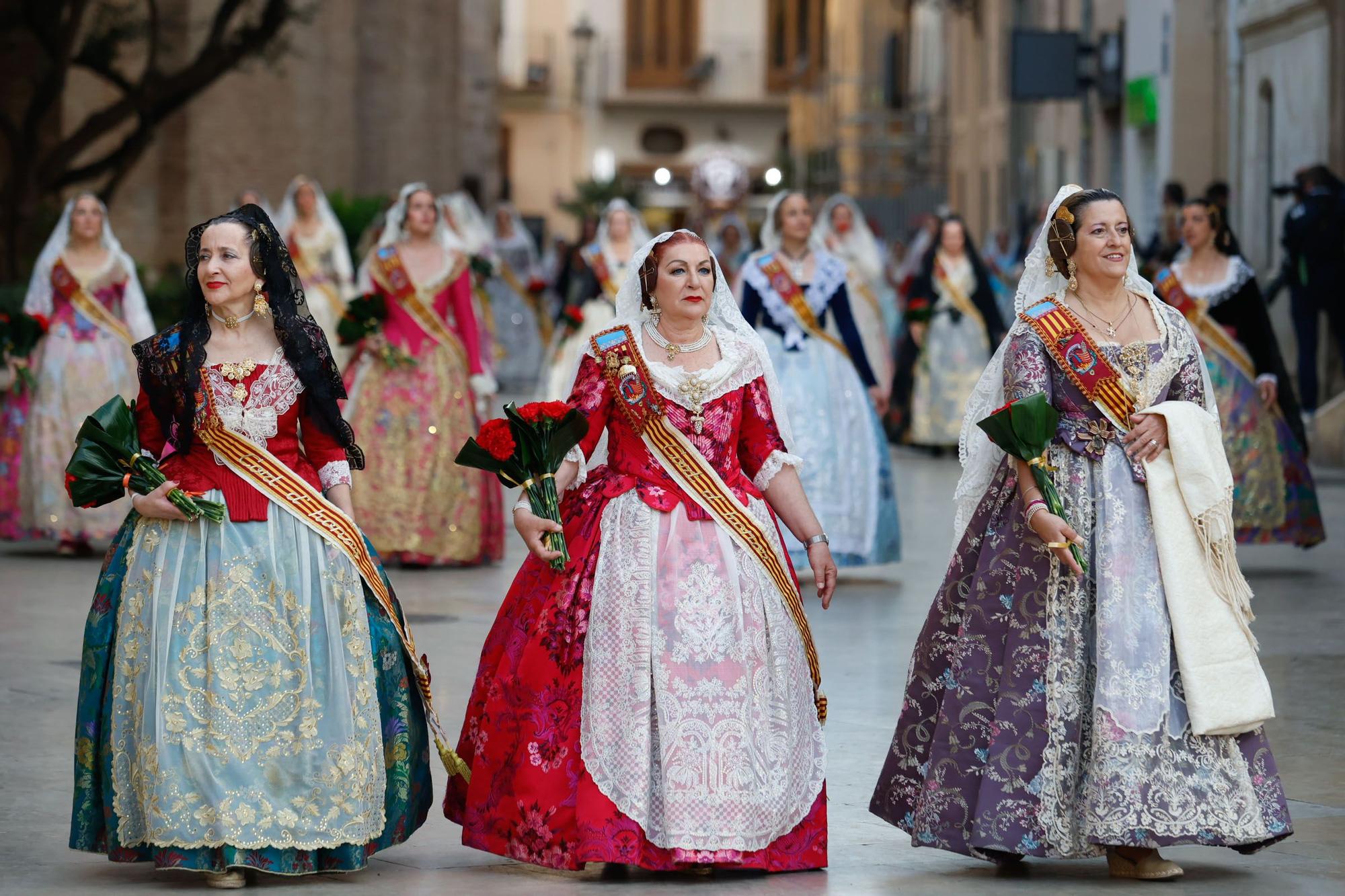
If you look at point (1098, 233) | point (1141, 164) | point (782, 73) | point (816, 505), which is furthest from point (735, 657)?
point (782, 73)

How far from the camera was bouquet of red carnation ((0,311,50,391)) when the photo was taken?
38.4 feet

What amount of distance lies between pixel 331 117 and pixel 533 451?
23502 mm

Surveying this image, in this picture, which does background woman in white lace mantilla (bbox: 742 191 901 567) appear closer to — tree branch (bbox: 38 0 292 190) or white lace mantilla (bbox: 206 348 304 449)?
white lace mantilla (bbox: 206 348 304 449)

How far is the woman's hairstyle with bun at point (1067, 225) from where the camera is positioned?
5758mm

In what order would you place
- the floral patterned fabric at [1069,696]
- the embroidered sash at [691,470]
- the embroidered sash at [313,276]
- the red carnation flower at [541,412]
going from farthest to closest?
1. the embroidered sash at [313,276]
2. the embroidered sash at [691,470]
3. the red carnation flower at [541,412]
4. the floral patterned fabric at [1069,696]

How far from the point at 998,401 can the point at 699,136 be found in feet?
192

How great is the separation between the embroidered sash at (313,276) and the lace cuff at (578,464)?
9566 millimetres

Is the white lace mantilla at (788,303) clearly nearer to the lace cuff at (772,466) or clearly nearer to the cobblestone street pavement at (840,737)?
the cobblestone street pavement at (840,737)

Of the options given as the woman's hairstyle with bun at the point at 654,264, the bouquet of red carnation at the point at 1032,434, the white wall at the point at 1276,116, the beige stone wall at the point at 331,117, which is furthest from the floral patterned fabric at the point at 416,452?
the white wall at the point at 1276,116

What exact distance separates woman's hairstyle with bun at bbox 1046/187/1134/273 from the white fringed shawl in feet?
1.52

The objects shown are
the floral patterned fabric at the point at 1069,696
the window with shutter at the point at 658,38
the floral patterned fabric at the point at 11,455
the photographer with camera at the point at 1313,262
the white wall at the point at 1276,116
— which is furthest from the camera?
the window with shutter at the point at 658,38

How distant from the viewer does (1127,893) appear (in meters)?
5.38

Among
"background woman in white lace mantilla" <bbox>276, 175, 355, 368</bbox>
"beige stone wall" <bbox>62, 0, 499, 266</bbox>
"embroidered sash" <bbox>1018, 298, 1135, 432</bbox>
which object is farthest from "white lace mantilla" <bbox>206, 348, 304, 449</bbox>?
"beige stone wall" <bbox>62, 0, 499, 266</bbox>

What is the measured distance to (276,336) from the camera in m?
5.73
